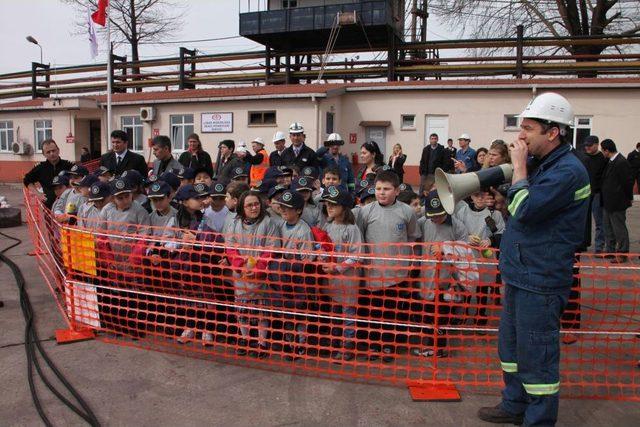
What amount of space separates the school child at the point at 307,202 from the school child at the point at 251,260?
0.79 m

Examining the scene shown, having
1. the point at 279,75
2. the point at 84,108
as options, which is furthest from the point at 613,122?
the point at 84,108

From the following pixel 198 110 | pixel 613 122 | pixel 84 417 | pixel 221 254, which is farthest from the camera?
pixel 198 110

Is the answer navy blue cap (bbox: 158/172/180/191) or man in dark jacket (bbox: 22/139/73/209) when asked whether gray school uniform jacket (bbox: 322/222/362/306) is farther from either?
man in dark jacket (bbox: 22/139/73/209)

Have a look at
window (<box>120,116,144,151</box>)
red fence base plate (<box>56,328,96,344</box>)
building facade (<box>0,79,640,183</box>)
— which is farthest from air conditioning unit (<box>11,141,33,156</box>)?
red fence base plate (<box>56,328,96,344</box>)

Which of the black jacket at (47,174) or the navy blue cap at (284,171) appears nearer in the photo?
the navy blue cap at (284,171)

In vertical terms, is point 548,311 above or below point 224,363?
above

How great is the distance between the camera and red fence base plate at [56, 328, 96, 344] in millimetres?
4461

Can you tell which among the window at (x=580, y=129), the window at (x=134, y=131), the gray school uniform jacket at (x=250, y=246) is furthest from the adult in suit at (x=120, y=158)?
the window at (x=134, y=131)

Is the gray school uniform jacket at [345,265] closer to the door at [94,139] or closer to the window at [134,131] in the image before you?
the window at [134,131]

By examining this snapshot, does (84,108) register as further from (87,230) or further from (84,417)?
(84,417)

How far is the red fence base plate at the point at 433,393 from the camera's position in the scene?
3482mm

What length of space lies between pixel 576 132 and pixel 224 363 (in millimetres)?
16151

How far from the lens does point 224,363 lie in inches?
160

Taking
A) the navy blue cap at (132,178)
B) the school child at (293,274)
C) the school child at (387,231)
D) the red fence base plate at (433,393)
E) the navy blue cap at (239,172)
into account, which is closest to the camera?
the red fence base plate at (433,393)
